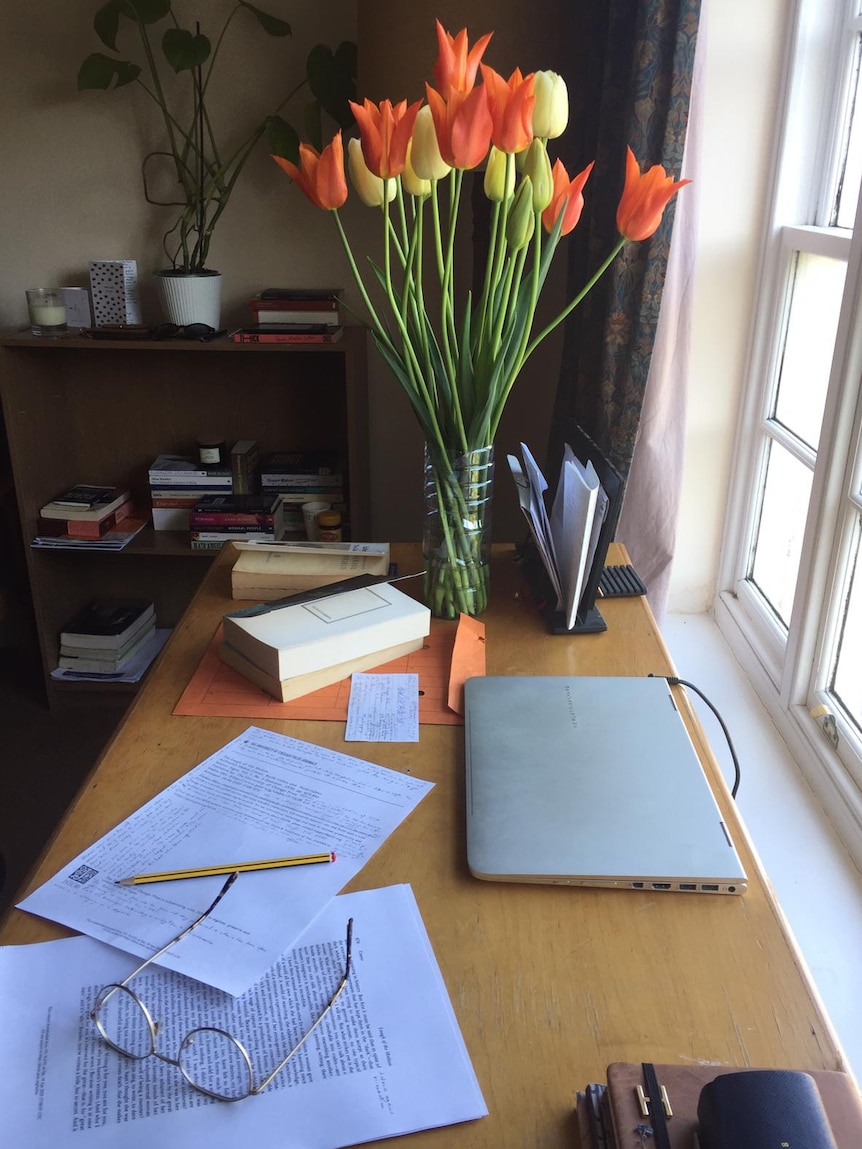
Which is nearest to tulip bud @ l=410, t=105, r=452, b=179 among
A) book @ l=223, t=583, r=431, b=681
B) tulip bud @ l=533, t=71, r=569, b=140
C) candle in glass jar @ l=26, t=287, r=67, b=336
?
tulip bud @ l=533, t=71, r=569, b=140

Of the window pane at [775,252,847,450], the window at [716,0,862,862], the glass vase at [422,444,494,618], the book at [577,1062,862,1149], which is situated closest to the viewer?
the book at [577,1062,862,1149]

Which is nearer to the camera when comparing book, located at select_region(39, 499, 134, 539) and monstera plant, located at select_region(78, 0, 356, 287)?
monstera plant, located at select_region(78, 0, 356, 287)

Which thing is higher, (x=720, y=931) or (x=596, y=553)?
(x=596, y=553)

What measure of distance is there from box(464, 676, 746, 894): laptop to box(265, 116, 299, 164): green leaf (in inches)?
60.8

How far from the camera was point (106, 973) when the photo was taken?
0.72 m

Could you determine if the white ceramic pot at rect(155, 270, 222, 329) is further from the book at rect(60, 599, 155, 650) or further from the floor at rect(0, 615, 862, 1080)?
the floor at rect(0, 615, 862, 1080)

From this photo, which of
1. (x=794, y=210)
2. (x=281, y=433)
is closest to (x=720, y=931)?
(x=794, y=210)

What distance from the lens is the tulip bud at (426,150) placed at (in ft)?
3.45

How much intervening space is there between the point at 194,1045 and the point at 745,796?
99cm

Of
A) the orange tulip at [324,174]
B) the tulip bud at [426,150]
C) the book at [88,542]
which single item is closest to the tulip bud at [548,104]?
the tulip bud at [426,150]


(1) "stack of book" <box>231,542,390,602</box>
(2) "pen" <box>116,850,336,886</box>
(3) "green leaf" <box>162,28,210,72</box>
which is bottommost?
(2) "pen" <box>116,850,336,886</box>

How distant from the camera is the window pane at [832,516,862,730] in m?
1.45

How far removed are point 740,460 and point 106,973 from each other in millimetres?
1561

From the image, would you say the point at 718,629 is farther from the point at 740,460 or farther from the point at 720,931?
the point at 720,931
